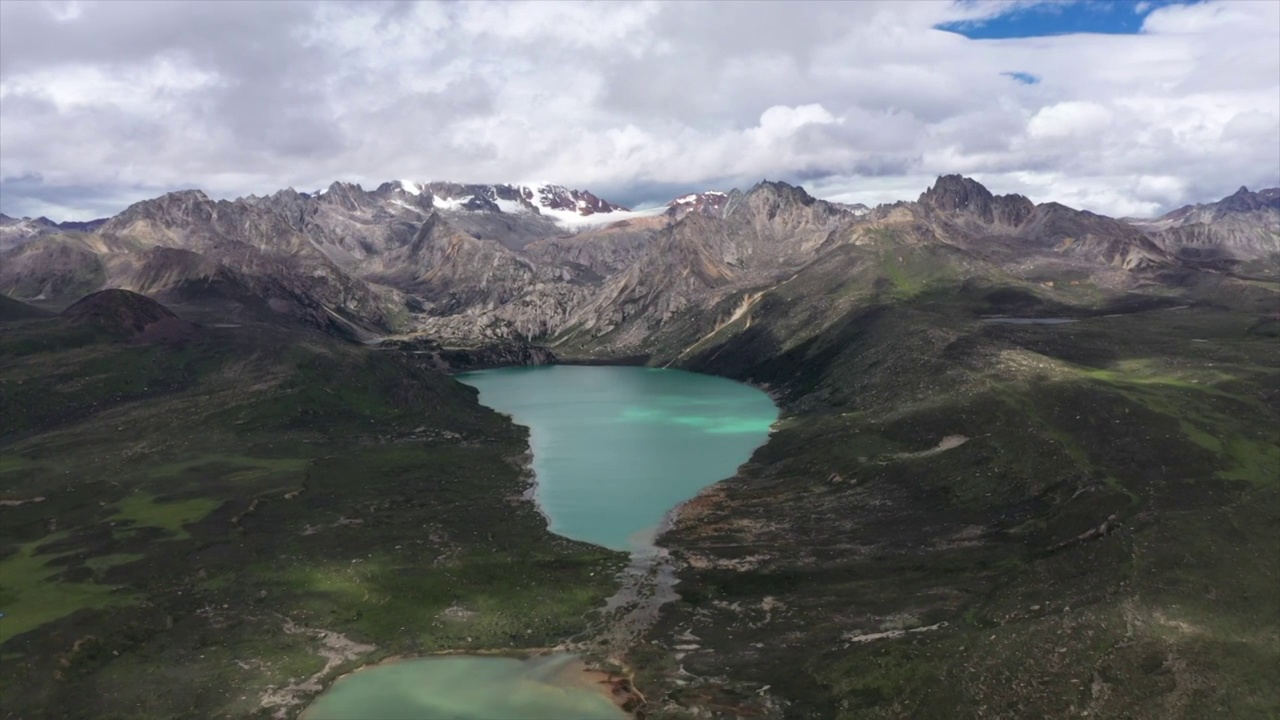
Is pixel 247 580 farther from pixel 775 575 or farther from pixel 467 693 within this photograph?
pixel 775 575

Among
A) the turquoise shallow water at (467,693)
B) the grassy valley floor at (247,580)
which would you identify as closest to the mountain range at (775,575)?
the grassy valley floor at (247,580)

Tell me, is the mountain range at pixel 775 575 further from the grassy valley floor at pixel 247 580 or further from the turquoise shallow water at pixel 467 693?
the turquoise shallow water at pixel 467 693


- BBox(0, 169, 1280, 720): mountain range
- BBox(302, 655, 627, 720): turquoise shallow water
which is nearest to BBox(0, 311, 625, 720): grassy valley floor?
BBox(0, 169, 1280, 720): mountain range

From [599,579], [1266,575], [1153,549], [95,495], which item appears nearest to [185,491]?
[95,495]

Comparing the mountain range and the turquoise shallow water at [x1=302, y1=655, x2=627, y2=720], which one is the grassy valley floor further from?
the turquoise shallow water at [x1=302, y1=655, x2=627, y2=720]

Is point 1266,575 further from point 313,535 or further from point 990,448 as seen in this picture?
point 313,535

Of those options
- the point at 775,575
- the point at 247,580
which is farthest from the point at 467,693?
the point at 247,580

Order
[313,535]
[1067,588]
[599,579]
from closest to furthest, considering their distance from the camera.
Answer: [1067,588] < [599,579] < [313,535]

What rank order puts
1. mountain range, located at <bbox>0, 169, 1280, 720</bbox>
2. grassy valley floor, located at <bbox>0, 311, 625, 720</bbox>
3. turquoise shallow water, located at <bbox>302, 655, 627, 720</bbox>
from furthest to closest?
grassy valley floor, located at <bbox>0, 311, 625, 720</bbox>, turquoise shallow water, located at <bbox>302, 655, 627, 720</bbox>, mountain range, located at <bbox>0, 169, 1280, 720</bbox>
